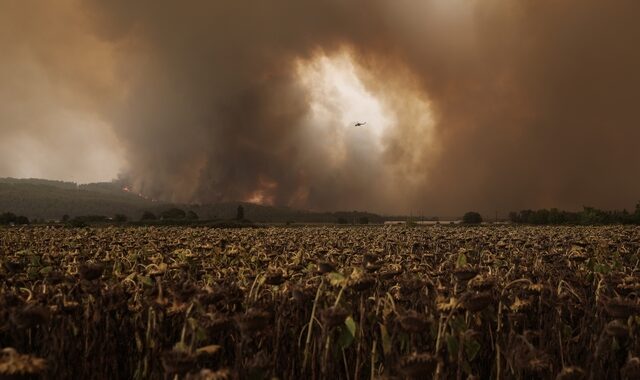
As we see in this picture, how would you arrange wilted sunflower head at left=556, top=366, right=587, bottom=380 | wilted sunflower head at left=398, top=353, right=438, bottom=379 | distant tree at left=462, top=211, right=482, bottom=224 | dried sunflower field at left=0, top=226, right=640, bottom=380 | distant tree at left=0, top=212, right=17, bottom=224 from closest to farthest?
wilted sunflower head at left=398, top=353, right=438, bottom=379 → wilted sunflower head at left=556, top=366, right=587, bottom=380 → dried sunflower field at left=0, top=226, right=640, bottom=380 → distant tree at left=0, top=212, right=17, bottom=224 → distant tree at left=462, top=211, right=482, bottom=224

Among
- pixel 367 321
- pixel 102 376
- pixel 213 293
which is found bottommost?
pixel 102 376

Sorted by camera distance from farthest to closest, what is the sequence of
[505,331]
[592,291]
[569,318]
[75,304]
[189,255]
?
[189,255] < [592,291] < [569,318] < [505,331] < [75,304]

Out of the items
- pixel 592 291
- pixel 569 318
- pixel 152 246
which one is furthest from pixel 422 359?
pixel 152 246

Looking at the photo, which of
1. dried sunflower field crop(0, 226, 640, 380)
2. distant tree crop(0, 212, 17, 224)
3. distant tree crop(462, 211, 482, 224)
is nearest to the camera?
dried sunflower field crop(0, 226, 640, 380)

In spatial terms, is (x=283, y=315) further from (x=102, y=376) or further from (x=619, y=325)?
(x=619, y=325)

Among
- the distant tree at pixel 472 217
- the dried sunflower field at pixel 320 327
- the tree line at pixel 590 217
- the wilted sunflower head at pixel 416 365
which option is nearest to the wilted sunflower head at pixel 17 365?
the dried sunflower field at pixel 320 327

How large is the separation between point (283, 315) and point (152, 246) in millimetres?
10400

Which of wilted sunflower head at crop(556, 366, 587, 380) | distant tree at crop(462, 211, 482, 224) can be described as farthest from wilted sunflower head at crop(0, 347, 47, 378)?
distant tree at crop(462, 211, 482, 224)

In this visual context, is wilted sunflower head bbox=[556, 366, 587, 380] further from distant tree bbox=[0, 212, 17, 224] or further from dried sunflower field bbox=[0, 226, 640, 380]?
distant tree bbox=[0, 212, 17, 224]

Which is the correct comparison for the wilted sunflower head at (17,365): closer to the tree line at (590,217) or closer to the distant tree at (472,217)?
the tree line at (590,217)

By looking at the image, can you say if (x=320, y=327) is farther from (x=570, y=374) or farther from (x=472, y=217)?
(x=472, y=217)

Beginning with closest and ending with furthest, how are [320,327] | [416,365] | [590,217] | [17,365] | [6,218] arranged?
[17,365] < [416,365] < [320,327] < [6,218] < [590,217]

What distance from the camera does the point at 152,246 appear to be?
1573 cm

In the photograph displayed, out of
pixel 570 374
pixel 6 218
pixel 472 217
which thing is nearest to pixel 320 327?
pixel 570 374
